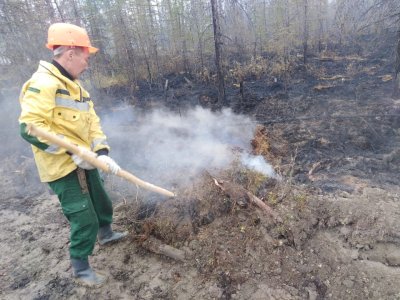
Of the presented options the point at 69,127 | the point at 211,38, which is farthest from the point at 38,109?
the point at 211,38

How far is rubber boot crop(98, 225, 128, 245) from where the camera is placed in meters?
3.67

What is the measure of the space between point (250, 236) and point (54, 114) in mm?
2523

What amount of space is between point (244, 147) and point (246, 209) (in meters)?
2.17

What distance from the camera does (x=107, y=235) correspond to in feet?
12.1

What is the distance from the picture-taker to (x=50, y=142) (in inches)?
98.5

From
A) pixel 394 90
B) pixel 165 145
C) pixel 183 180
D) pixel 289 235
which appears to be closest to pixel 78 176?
pixel 183 180

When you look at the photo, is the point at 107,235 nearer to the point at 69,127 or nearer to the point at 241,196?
the point at 69,127

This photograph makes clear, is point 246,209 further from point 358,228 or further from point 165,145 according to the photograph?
point 165,145

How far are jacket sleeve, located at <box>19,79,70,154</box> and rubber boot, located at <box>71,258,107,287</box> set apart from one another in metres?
1.28

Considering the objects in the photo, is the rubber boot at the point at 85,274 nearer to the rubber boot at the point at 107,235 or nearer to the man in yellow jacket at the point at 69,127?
the man in yellow jacket at the point at 69,127

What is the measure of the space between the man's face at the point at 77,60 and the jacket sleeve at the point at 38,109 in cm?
32

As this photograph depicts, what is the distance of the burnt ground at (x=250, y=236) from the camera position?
3.03 meters

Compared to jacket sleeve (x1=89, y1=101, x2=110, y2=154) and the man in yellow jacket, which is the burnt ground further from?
jacket sleeve (x1=89, y1=101, x2=110, y2=154)

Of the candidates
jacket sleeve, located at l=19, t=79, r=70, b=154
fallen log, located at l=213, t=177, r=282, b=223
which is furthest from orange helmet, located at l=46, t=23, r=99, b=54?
fallen log, located at l=213, t=177, r=282, b=223
